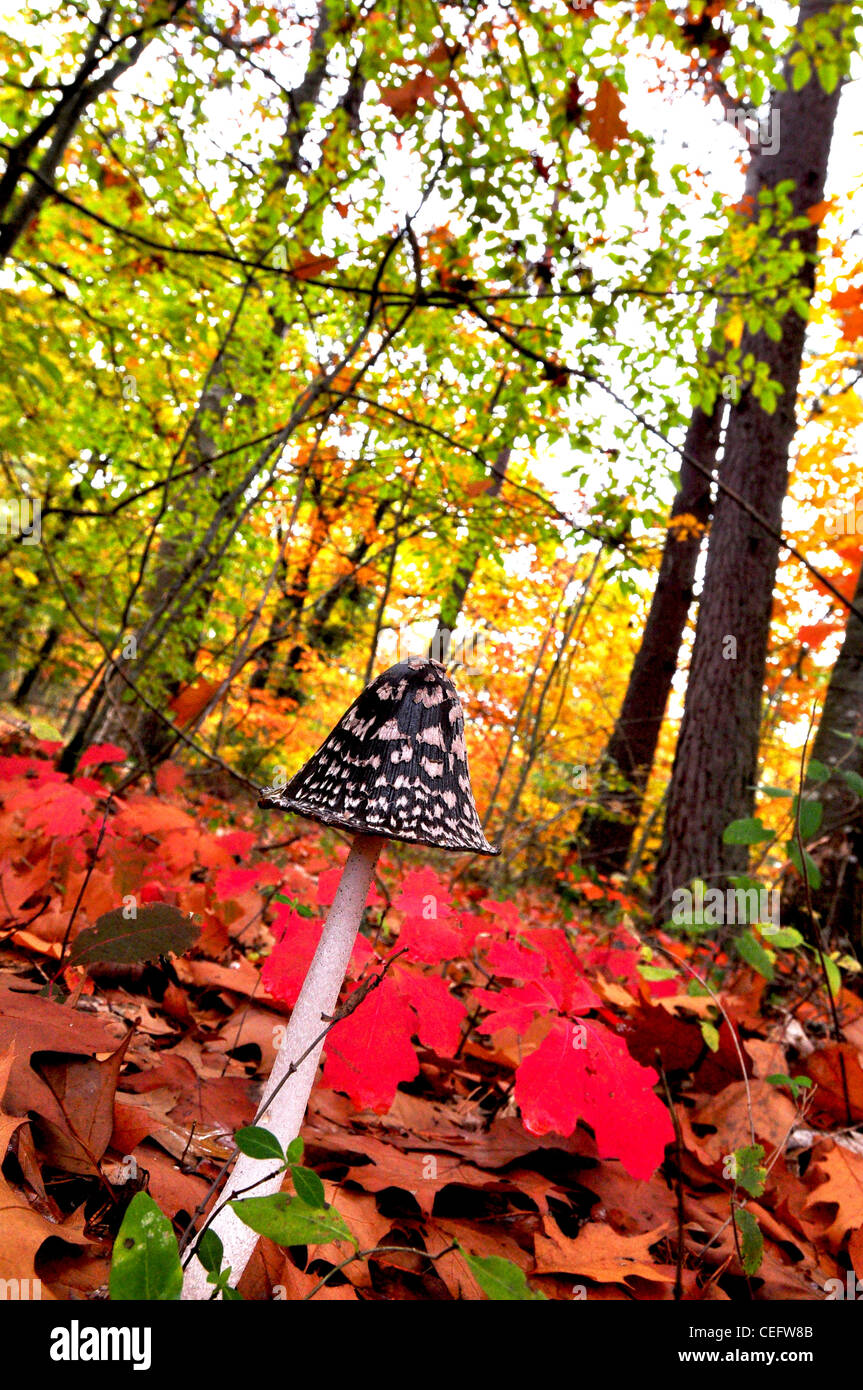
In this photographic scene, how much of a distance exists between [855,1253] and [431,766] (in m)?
1.77

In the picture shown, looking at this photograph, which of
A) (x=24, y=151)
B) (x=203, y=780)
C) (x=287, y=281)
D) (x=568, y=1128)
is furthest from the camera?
(x=203, y=780)

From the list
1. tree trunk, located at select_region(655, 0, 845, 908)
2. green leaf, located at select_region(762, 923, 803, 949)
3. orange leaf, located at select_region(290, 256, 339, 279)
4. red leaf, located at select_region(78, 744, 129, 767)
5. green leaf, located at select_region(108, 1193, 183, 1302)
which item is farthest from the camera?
tree trunk, located at select_region(655, 0, 845, 908)

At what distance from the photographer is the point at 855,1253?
1.82m

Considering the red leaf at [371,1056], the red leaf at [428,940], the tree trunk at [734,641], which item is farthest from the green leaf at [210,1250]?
the tree trunk at [734,641]

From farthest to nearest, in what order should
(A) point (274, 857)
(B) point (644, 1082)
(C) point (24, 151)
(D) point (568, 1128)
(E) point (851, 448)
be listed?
(E) point (851, 448), (A) point (274, 857), (C) point (24, 151), (B) point (644, 1082), (D) point (568, 1128)

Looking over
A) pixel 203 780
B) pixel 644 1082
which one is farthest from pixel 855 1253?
pixel 203 780

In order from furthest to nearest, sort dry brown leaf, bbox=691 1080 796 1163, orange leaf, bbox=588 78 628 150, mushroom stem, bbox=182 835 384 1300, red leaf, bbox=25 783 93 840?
orange leaf, bbox=588 78 628 150 → red leaf, bbox=25 783 93 840 → dry brown leaf, bbox=691 1080 796 1163 → mushroom stem, bbox=182 835 384 1300

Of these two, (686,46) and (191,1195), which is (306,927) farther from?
(686,46)

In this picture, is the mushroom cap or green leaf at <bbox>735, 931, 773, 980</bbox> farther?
green leaf at <bbox>735, 931, 773, 980</bbox>

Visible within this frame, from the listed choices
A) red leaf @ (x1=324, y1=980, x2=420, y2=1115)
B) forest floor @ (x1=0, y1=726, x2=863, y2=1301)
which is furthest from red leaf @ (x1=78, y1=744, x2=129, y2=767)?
red leaf @ (x1=324, y1=980, x2=420, y2=1115)

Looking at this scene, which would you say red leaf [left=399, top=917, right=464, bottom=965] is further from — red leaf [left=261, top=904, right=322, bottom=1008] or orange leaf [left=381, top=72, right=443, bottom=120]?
orange leaf [left=381, top=72, right=443, bottom=120]

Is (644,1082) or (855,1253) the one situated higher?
(644,1082)

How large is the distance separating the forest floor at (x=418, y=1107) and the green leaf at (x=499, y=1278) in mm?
18

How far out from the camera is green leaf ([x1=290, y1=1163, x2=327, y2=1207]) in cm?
105
